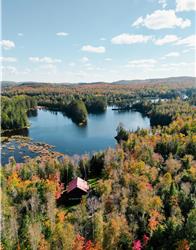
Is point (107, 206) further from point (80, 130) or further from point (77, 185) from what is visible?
point (80, 130)

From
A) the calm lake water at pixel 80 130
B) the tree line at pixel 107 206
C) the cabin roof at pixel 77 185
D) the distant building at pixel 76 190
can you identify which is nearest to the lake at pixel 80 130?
the calm lake water at pixel 80 130

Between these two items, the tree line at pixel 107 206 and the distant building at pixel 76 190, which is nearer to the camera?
the tree line at pixel 107 206

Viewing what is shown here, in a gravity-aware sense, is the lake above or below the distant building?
above

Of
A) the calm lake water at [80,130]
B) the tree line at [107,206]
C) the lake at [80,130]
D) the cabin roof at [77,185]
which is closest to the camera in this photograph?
the tree line at [107,206]

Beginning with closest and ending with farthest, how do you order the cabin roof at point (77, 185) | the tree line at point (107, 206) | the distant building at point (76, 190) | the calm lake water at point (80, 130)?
the tree line at point (107, 206)
the distant building at point (76, 190)
the cabin roof at point (77, 185)
the calm lake water at point (80, 130)

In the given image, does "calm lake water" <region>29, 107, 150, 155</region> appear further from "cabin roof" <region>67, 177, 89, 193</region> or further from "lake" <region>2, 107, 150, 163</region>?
"cabin roof" <region>67, 177, 89, 193</region>

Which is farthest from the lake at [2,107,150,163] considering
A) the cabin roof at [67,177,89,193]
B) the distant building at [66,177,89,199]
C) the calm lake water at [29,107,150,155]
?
the distant building at [66,177,89,199]

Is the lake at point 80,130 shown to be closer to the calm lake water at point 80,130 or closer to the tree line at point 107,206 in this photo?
the calm lake water at point 80,130

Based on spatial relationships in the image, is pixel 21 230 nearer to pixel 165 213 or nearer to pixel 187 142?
pixel 165 213
